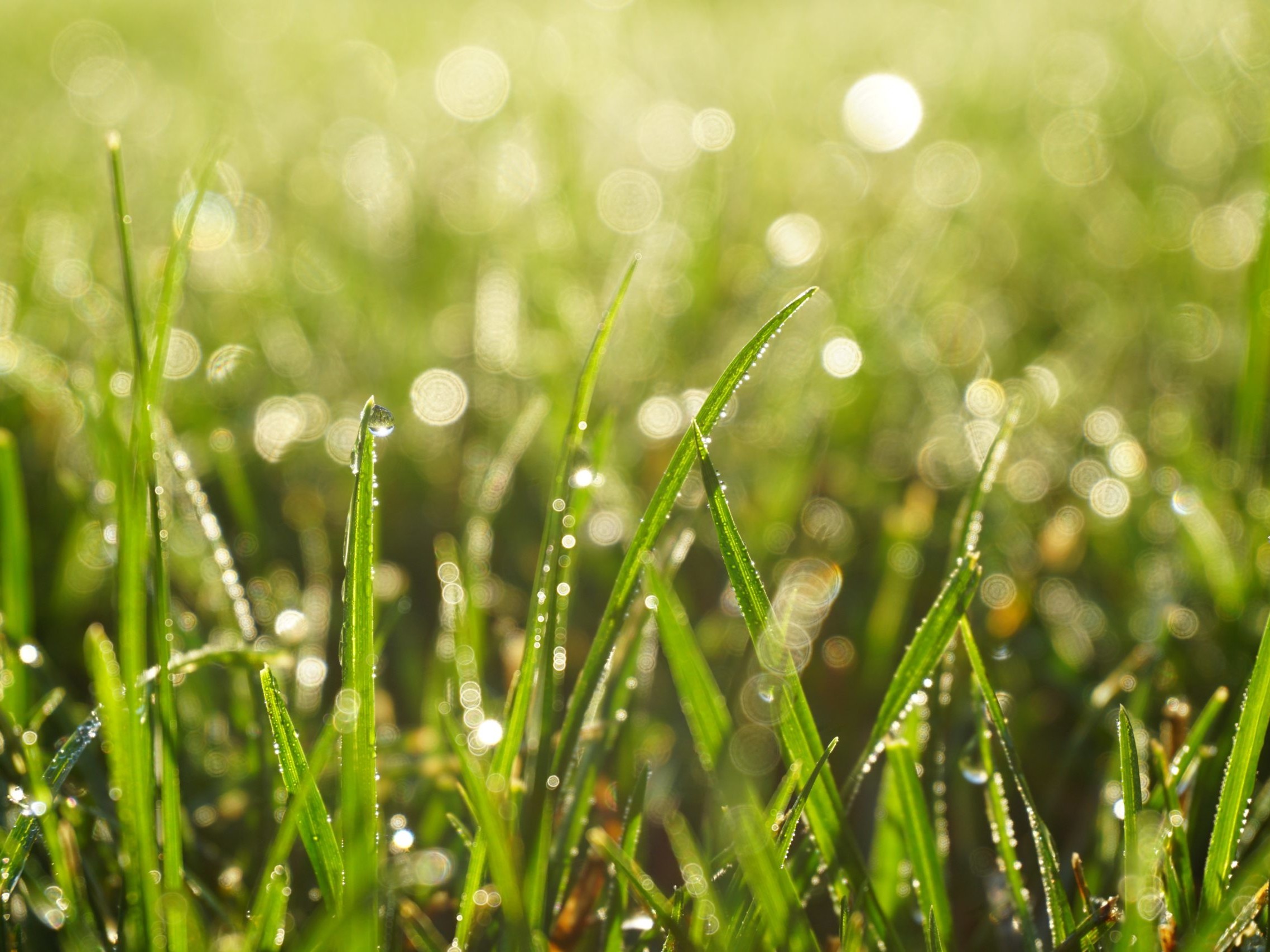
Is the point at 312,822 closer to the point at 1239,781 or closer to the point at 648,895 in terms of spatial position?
the point at 648,895

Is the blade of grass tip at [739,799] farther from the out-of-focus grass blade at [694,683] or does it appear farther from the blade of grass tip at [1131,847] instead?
the blade of grass tip at [1131,847]

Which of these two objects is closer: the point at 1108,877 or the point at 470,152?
the point at 1108,877

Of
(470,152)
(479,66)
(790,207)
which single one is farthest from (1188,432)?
(479,66)

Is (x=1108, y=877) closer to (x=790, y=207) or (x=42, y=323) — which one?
(x=42, y=323)

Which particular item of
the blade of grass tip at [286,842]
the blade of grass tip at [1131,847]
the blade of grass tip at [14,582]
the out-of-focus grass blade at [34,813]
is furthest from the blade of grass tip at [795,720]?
the blade of grass tip at [14,582]

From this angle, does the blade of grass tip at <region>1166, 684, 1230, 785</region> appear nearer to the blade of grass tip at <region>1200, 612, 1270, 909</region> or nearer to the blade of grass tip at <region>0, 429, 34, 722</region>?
the blade of grass tip at <region>1200, 612, 1270, 909</region>

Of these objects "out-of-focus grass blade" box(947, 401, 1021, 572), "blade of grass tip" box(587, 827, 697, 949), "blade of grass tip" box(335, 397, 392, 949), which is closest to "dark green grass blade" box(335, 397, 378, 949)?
"blade of grass tip" box(335, 397, 392, 949)
